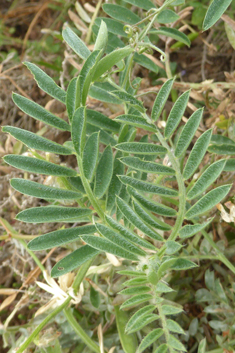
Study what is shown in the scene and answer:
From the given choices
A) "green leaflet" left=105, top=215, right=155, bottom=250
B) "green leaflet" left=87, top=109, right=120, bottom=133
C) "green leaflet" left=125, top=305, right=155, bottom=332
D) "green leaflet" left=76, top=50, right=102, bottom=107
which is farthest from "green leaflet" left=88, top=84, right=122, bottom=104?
"green leaflet" left=125, top=305, right=155, bottom=332

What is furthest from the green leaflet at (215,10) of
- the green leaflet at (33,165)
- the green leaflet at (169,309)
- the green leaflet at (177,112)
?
the green leaflet at (169,309)

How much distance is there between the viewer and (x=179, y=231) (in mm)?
558

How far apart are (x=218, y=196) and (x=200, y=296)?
0.36 metres

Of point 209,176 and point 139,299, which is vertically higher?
point 209,176

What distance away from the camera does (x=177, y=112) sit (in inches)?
23.2

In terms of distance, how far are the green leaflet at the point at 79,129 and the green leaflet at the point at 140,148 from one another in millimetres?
53

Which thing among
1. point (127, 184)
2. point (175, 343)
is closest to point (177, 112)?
point (127, 184)

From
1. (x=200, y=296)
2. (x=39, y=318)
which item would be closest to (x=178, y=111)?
(x=200, y=296)

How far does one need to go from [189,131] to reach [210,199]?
4.5 inches

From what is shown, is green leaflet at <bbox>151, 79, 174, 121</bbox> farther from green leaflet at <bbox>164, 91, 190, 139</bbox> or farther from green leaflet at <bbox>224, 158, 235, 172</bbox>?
green leaflet at <bbox>224, 158, 235, 172</bbox>

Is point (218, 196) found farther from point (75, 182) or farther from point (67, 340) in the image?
point (67, 340)

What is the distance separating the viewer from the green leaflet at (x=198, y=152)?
21.8 inches

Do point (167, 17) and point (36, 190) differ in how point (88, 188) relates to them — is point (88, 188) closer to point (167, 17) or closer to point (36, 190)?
point (36, 190)

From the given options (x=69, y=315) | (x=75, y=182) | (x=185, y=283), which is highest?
(x=75, y=182)
